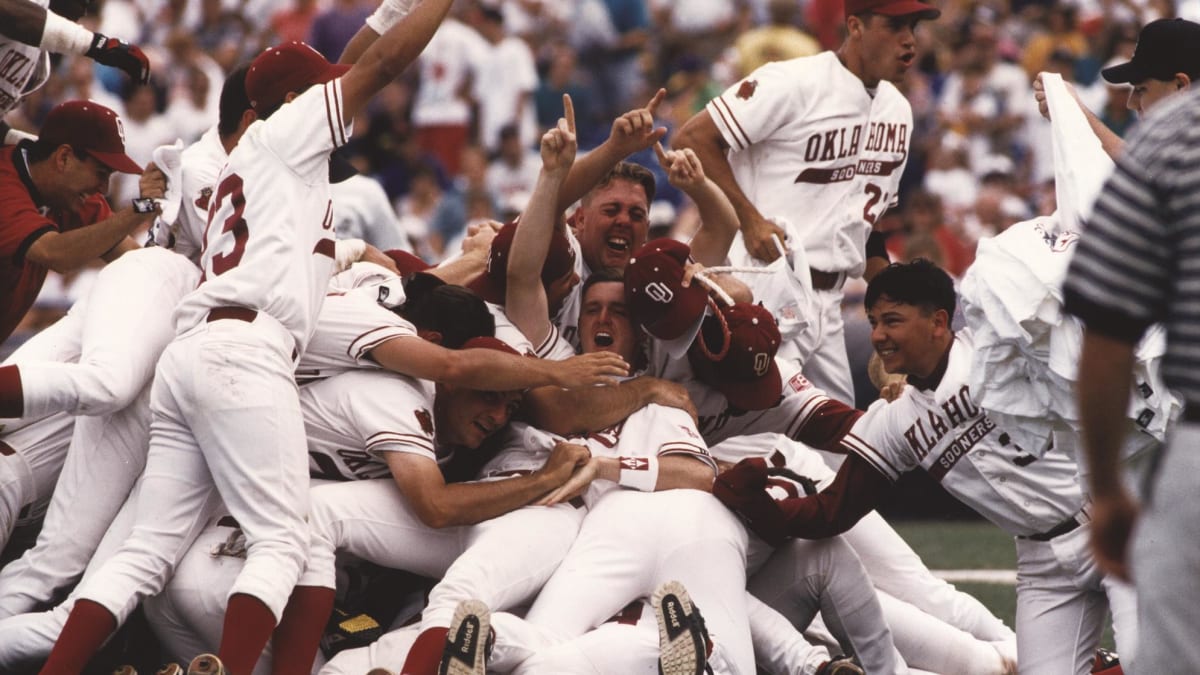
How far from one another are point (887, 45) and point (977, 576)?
246 centimetres

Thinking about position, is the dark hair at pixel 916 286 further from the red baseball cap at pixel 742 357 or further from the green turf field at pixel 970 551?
the green turf field at pixel 970 551

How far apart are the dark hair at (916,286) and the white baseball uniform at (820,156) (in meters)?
1.30

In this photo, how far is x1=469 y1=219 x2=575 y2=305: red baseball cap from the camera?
5.63 m

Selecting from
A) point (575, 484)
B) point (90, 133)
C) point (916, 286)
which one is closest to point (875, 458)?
point (916, 286)

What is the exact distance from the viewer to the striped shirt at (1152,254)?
8.98 ft

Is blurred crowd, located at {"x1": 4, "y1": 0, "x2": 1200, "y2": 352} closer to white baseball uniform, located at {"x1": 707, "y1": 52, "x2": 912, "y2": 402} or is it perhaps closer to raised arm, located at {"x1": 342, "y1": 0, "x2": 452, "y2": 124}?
white baseball uniform, located at {"x1": 707, "y1": 52, "x2": 912, "y2": 402}

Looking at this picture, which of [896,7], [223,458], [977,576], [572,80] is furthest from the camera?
[572,80]

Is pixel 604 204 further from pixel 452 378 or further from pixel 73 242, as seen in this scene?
pixel 73 242

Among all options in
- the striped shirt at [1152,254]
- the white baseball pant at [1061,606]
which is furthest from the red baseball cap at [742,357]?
the striped shirt at [1152,254]

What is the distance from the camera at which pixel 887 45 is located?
6.58m

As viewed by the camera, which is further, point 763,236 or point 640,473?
point 763,236

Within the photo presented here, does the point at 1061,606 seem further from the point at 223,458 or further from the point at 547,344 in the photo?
the point at 223,458

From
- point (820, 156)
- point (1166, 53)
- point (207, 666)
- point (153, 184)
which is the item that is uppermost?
point (1166, 53)

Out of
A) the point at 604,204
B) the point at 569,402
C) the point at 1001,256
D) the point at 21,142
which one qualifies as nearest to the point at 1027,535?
the point at 1001,256
